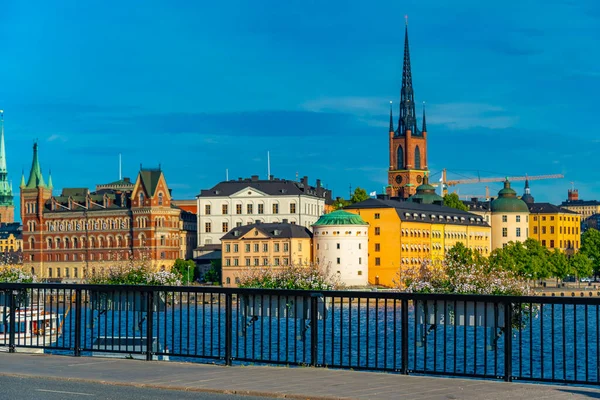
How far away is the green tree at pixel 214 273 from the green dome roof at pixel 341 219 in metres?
16.5

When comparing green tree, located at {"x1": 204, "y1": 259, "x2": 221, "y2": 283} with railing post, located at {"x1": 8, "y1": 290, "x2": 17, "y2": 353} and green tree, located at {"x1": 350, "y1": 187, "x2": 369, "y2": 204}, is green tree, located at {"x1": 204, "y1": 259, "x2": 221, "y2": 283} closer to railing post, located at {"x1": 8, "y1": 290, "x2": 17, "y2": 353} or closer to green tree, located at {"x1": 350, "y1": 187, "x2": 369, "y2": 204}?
green tree, located at {"x1": 350, "y1": 187, "x2": 369, "y2": 204}

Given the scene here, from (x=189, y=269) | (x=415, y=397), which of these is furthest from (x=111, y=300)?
(x=189, y=269)

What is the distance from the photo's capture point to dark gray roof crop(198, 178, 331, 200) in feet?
583

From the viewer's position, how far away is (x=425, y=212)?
17412 centimetres

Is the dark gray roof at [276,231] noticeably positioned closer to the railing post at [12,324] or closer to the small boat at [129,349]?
the small boat at [129,349]

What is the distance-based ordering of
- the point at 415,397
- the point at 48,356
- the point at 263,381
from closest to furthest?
the point at 415,397, the point at 263,381, the point at 48,356

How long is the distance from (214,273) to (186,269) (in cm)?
581

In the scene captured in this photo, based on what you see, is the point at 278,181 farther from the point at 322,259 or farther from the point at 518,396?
the point at 518,396

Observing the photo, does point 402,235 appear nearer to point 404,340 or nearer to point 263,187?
point 263,187

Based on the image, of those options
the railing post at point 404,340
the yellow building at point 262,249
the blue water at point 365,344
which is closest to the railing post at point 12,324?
the blue water at point 365,344

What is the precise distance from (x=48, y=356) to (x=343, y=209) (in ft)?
479

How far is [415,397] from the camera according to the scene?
651 inches

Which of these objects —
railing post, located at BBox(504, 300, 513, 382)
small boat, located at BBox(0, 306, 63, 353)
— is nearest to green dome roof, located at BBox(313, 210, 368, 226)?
small boat, located at BBox(0, 306, 63, 353)

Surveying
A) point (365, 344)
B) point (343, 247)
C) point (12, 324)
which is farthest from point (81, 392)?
point (343, 247)
